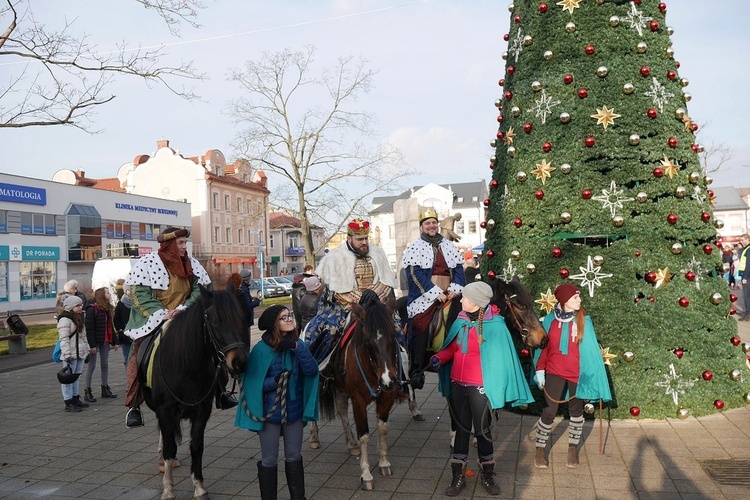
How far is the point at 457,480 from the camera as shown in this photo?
17.2ft

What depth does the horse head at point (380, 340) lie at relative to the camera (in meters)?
4.99

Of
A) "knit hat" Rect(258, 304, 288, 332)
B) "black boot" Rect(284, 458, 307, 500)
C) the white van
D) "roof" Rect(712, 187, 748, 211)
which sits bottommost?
"black boot" Rect(284, 458, 307, 500)

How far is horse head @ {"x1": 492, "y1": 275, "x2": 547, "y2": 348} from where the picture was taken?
17.3 feet

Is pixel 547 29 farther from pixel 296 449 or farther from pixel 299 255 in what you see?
pixel 299 255

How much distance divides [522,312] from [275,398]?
224 centimetres

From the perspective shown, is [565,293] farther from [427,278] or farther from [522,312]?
[427,278]

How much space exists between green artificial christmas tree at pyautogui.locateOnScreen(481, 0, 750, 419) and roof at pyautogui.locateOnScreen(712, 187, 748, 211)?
8408cm

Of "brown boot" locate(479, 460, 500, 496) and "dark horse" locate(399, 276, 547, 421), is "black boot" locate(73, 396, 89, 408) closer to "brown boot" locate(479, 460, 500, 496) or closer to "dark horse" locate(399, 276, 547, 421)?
"brown boot" locate(479, 460, 500, 496)

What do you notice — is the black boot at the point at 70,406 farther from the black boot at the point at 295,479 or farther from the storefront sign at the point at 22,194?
the storefront sign at the point at 22,194

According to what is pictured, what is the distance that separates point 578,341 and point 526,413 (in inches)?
89.6

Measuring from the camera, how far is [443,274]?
23.7 ft

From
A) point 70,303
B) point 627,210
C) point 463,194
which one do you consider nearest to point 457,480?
point 627,210

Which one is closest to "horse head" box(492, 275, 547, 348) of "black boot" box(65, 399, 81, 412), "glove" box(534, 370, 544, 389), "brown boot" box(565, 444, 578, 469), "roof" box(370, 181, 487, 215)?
"glove" box(534, 370, 544, 389)

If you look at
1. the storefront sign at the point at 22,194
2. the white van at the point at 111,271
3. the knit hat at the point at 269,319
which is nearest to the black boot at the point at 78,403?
the knit hat at the point at 269,319
